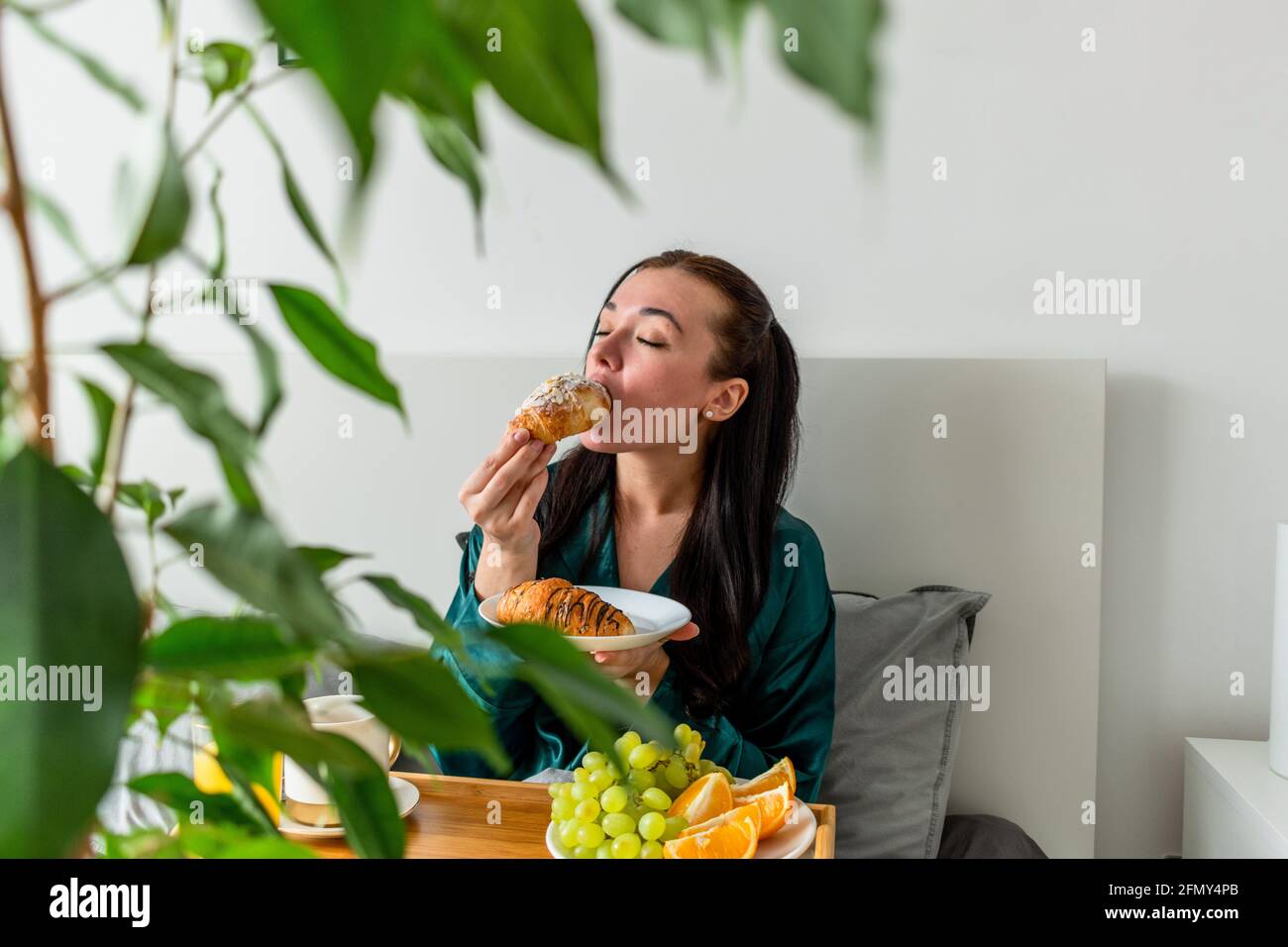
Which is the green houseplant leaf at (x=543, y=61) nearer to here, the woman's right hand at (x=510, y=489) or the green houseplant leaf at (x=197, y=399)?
the green houseplant leaf at (x=197, y=399)

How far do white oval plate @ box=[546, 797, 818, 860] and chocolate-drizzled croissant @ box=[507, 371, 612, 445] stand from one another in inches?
20.7

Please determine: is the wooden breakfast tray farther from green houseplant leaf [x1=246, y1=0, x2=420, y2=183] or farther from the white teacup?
green houseplant leaf [x1=246, y1=0, x2=420, y2=183]

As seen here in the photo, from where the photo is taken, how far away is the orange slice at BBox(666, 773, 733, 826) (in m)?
0.96

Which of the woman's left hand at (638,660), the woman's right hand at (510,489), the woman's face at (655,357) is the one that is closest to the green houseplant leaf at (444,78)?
the woman's left hand at (638,660)

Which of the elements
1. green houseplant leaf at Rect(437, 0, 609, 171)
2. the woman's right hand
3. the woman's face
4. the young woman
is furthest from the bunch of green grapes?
green houseplant leaf at Rect(437, 0, 609, 171)

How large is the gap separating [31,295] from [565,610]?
0.97 metres

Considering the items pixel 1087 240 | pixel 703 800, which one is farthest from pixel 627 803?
pixel 1087 240

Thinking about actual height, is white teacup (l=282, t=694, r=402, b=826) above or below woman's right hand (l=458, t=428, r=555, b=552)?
below

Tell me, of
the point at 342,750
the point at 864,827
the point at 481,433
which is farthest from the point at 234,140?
the point at 342,750

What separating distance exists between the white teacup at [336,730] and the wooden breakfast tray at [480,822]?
0.03 m

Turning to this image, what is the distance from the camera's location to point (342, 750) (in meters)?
0.18

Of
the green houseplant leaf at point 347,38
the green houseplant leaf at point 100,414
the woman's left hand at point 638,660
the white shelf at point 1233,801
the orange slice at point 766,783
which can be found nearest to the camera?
the green houseplant leaf at point 347,38

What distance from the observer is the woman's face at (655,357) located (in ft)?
4.65

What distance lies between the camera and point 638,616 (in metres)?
1.25
